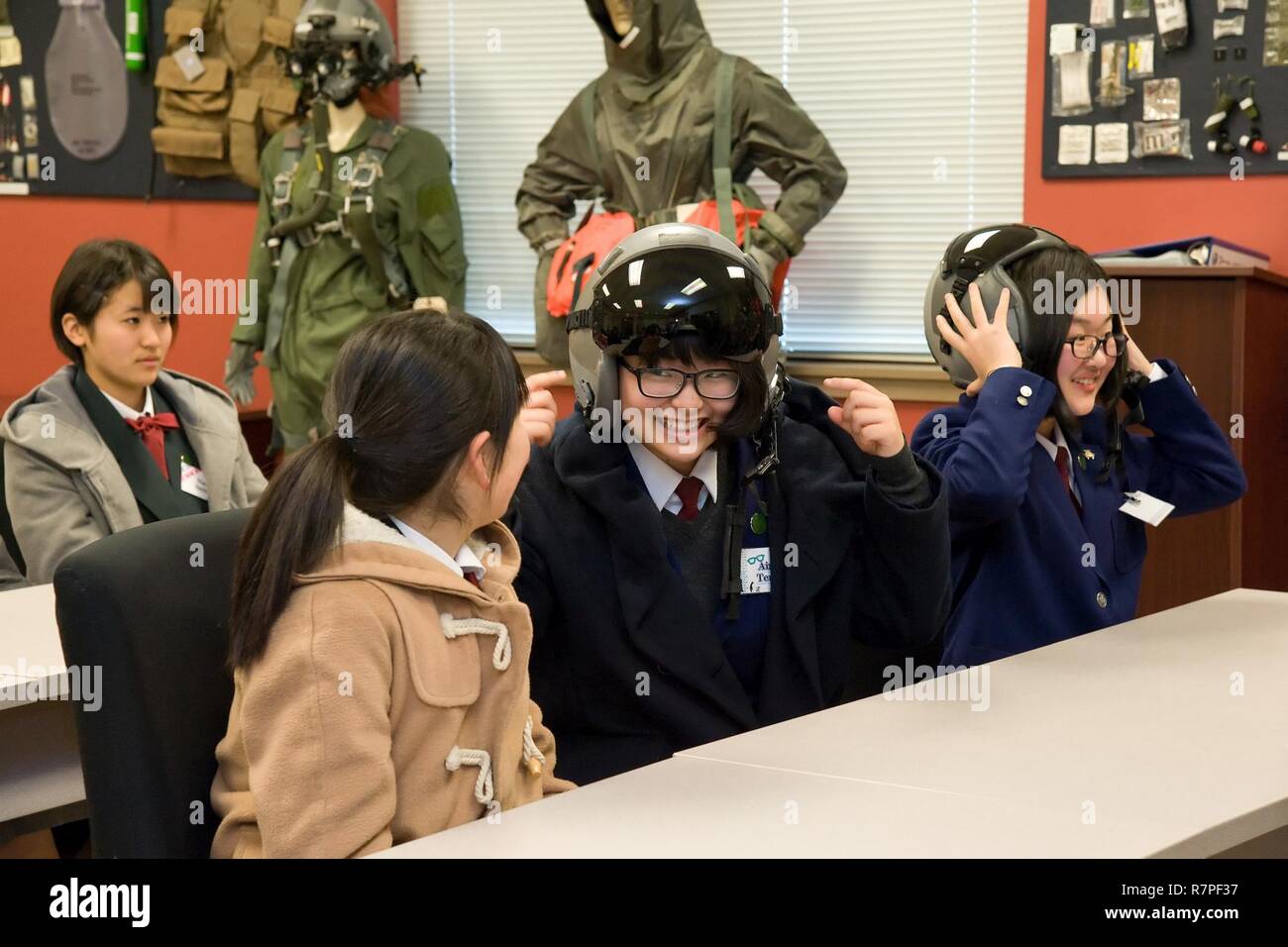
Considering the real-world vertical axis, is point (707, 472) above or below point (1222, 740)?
above

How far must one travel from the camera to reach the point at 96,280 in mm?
3275

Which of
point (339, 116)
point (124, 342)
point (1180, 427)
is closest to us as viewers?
point (1180, 427)

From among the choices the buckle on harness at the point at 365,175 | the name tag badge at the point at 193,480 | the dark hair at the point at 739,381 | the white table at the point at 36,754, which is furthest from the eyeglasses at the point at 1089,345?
the buckle on harness at the point at 365,175

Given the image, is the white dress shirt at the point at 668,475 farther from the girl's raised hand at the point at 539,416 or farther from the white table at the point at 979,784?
the white table at the point at 979,784

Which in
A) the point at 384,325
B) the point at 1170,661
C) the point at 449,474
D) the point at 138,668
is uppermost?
the point at 384,325

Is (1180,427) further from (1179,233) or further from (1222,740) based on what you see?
(1179,233)

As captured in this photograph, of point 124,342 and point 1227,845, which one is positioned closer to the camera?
point 1227,845

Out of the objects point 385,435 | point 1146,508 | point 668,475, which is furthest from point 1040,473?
point 385,435

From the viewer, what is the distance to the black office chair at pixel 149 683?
1438mm

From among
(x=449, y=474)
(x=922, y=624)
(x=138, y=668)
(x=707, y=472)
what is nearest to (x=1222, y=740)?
(x=922, y=624)

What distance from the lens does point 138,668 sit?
146 cm

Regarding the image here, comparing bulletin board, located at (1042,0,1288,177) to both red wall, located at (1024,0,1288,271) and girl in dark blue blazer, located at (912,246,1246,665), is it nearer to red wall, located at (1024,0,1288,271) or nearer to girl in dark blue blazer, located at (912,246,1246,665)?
red wall, located at (1024,0,1288,271)

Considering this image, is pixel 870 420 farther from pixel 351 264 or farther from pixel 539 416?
pixel 351 264

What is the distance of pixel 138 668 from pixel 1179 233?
3551mm
